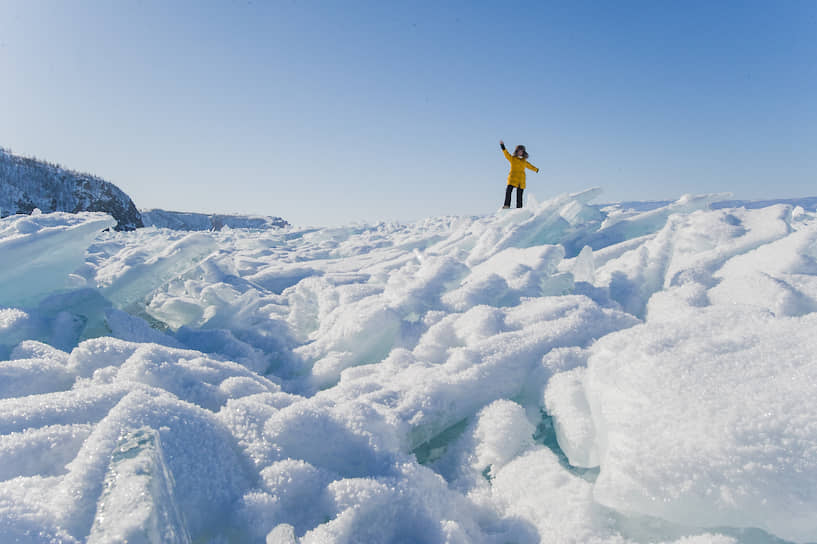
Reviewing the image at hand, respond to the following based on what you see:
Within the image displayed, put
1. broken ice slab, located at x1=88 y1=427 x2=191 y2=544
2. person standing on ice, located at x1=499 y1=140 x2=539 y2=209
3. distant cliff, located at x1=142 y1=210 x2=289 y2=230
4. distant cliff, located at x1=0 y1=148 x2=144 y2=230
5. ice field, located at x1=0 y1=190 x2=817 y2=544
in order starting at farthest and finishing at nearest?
distant cliff, located at x1=142 y1=210 x2=289 y2=230, distant cliff, located at x1=0 y1=148 x2=144 y2=230, person standing on ice, located at x1=499 y1=140 x2=539 y2=209, ice field, located at x1=0 y1=190 x2=817 y2=544, broken ice slab, located at x1=88 y1=427 x2=191 y2=544

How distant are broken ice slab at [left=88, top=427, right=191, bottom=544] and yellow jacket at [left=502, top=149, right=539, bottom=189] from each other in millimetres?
6886

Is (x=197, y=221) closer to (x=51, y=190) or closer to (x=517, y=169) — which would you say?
(x=51, y=190)

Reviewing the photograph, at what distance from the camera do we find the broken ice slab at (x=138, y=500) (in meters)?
0.88

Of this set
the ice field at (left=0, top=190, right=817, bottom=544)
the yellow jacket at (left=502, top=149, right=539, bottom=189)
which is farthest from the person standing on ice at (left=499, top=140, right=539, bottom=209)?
the ice field at (left=0, top=190, right=817, bottom=544)

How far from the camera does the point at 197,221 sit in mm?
31938

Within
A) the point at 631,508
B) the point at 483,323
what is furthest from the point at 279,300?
the point at 631,508

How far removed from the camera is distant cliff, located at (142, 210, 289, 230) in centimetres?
2906

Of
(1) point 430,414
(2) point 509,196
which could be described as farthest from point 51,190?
(1) point 430,414

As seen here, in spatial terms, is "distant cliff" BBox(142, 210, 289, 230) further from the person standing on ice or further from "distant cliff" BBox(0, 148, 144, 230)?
the person standing on ice

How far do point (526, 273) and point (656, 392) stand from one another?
176 cm

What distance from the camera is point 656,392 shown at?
128 centimetres

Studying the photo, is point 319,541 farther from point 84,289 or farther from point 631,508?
point 84,289

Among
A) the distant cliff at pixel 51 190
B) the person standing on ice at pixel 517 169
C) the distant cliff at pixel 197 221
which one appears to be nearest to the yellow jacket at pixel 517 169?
the person standing on ice at pixel 517 169

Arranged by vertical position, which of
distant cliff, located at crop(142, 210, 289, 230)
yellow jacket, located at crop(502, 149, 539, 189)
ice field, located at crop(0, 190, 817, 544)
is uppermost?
yellow jacket, located at crop(502, 149, 539, 189)
